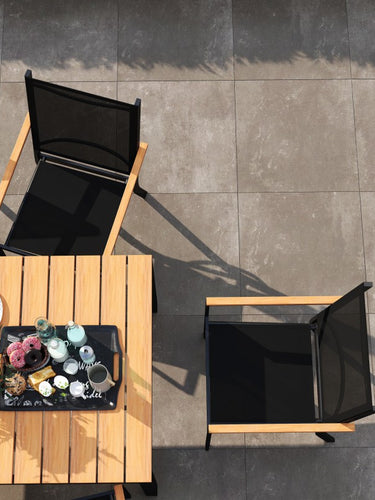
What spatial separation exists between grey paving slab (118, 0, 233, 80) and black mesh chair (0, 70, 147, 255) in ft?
3.65

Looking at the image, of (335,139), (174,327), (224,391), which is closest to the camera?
(224,391)

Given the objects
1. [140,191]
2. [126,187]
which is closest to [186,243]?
[140,191]

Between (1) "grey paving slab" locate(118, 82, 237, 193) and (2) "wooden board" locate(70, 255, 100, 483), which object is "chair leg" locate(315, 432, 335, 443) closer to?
(2) "wooden board" locate(70, 255, 100, 483)

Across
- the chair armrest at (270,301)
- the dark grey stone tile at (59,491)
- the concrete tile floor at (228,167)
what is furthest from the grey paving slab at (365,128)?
the dark grey stone tile at (59,491)

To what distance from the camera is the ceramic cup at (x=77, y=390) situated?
95.7 inches

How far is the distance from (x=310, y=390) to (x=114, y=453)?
1.15 m

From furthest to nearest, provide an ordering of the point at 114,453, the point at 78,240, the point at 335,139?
1. the point at 335,139
2. the point at 78,240
3. the point at 114,453

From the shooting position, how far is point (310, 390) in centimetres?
285

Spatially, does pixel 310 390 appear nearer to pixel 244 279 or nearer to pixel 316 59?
pixel 244 279

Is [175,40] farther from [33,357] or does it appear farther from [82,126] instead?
[33,357]

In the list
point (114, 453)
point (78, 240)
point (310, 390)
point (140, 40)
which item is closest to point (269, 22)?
point (140, 40)

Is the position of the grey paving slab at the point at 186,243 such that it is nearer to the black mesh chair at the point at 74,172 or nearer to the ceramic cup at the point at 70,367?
the black mesh chair at the point at 74,172

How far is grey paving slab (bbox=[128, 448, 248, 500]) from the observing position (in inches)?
129

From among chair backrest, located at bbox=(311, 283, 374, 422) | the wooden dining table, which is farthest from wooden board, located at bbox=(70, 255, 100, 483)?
chair backrest, located at bbox=(311, 283, 374, 422)
